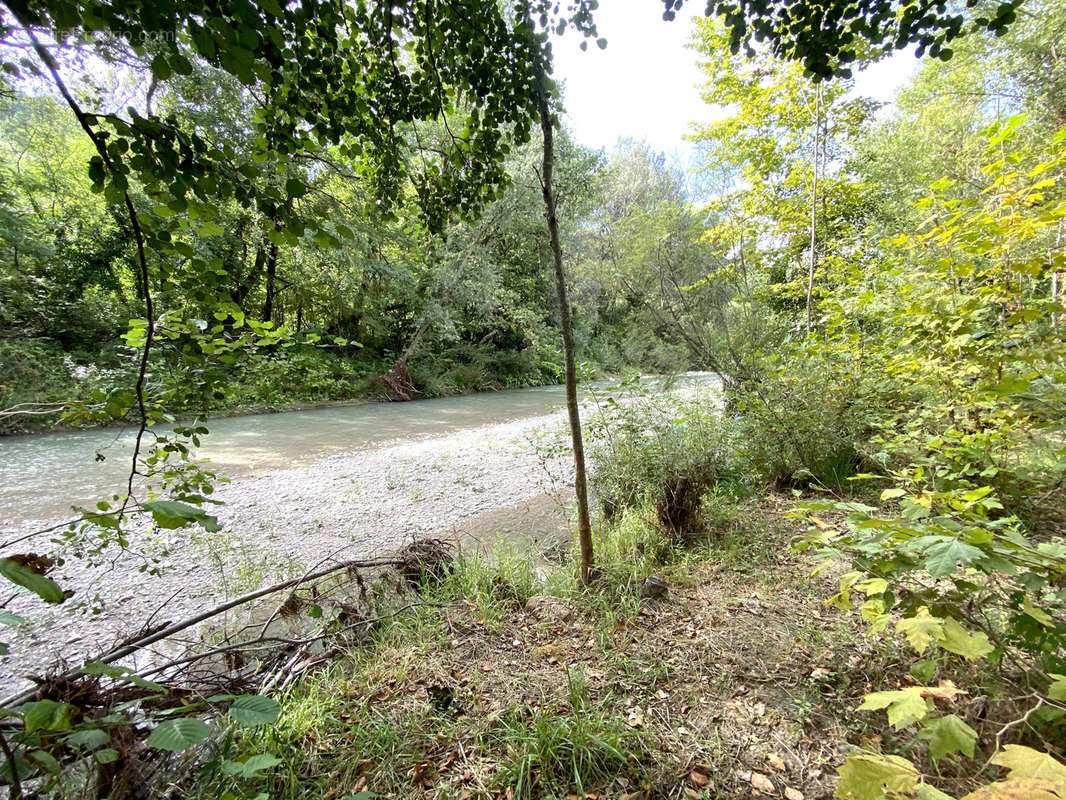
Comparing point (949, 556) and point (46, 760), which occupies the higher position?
point (949, 556)

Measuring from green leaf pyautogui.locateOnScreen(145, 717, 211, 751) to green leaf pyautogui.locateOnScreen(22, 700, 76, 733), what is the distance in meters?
0.14

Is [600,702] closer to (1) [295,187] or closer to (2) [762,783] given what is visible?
(2) [762,783]

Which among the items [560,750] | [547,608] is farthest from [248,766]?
[547,608]

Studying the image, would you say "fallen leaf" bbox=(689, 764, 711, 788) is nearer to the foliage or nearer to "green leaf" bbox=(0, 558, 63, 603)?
the foliage

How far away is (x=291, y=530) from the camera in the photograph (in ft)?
12.9

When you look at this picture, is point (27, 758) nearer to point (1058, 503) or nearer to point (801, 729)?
point (801, 729)

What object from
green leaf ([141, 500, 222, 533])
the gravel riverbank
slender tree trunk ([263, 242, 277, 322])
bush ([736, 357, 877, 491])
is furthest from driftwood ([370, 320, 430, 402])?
green leaf ([141, 500, 222, 533])

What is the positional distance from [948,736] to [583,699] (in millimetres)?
1111

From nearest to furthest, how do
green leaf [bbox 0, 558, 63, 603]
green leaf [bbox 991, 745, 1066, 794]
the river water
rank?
green leaf [bbox 0, 558, 63, 603], green leaf [bbox 991, 745, 1066, 794], the river water

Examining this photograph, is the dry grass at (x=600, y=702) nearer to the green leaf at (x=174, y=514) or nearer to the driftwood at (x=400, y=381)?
the green leaf at (x=174, y=514)

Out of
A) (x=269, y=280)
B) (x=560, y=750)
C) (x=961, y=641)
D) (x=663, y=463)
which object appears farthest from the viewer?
(x=269, y=280)

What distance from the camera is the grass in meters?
1.34

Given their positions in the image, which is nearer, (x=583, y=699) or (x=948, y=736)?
(x=948, y=736)

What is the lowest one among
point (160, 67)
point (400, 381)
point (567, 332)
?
point (400, 381)
